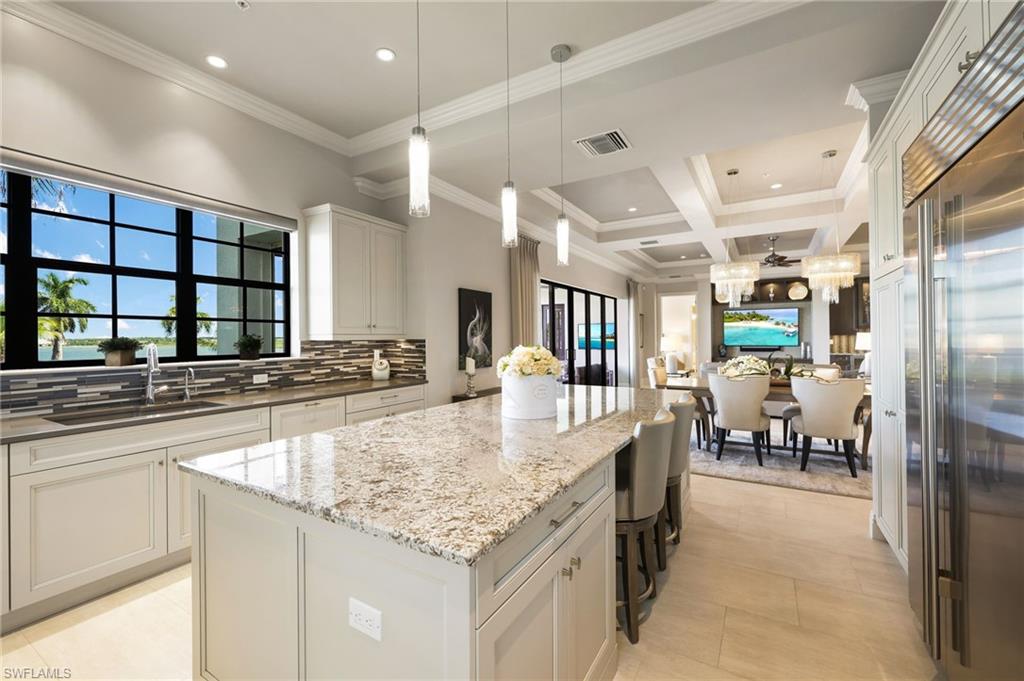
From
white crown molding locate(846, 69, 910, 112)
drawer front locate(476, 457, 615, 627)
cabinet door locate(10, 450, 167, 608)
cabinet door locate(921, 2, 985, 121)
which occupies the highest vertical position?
white crown molding locate(846, 69, 910, 112)

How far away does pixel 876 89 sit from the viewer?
8.31ft

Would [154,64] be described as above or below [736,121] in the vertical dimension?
above

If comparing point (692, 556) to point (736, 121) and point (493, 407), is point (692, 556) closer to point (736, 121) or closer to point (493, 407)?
point (493, 407)

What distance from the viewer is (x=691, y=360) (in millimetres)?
11586

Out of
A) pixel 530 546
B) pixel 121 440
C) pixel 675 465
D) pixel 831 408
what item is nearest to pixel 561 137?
pixel 675 465

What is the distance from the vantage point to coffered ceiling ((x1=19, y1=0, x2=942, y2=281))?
233cm

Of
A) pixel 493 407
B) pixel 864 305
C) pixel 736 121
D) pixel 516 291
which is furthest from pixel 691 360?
pixel 493 407

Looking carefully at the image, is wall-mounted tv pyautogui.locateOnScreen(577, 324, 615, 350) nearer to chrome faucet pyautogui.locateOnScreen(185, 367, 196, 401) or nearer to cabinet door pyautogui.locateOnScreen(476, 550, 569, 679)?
chrome faucet pyautogui.locateOnScreen(185, 367, 196, 401)

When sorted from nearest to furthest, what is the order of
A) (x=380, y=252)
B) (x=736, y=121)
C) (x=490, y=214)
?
(x=736, y=121) → (x=380, y=252) → (x=490, y=214)

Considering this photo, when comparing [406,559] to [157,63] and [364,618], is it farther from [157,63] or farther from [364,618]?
[157,63]

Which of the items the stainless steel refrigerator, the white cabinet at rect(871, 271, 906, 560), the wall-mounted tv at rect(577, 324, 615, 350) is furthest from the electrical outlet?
the wall-mounted tv at rect(577, 324, 615, 350)

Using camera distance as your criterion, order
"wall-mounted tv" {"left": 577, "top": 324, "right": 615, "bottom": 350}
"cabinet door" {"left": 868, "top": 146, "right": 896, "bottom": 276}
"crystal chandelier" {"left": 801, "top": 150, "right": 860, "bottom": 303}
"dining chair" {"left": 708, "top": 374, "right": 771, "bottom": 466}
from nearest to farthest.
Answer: "cabinet door" {"left": 868, "top": 146, "right": 896, "bottom": 276}, "dining chair" {"left": 708, "top": 374, "right": 771, "bottom": 466}, "crystal chandelier" {"left": 801, "top": 150, "right": 860, "bottom": 303}, "wall-mounted tv" {"left": 577, "top": 324, "right": 615, "bottom": 350}

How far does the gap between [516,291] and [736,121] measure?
2913mm

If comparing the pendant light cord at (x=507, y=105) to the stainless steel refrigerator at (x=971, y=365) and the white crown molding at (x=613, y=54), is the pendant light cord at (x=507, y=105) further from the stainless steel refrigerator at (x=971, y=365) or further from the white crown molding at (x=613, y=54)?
the stainless steel refrigerator at (x=971, y=365)
